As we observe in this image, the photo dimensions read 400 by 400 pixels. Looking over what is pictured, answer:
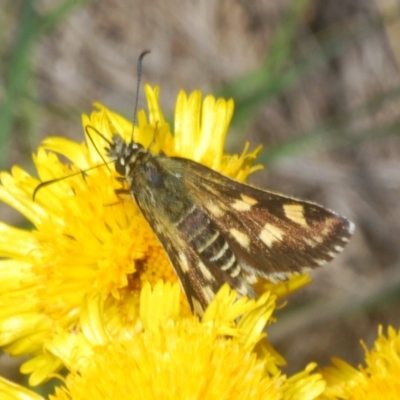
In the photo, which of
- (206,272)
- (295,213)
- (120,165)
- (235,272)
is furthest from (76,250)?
(295,213)

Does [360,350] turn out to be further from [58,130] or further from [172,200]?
[172,200]

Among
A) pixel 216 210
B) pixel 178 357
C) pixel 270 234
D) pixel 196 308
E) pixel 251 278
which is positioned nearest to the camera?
pixel 178 357

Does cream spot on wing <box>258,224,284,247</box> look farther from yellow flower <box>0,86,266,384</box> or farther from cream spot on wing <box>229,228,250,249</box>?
yellow flower <box>0,86,266,384</box>

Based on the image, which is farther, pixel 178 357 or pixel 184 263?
pixel 184 263

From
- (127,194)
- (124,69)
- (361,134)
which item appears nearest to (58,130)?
(124,69)

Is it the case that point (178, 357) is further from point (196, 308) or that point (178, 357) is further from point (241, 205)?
point (241, 205)

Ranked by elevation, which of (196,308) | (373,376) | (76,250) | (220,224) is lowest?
(373,376)
